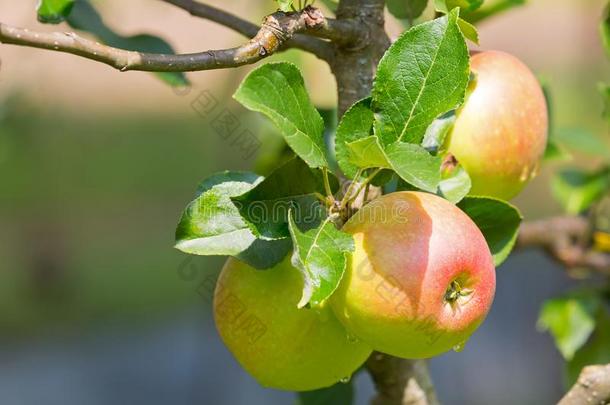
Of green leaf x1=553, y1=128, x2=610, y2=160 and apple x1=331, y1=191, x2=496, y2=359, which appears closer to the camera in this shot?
apple x1=331, y1=191, x2=496, y2=359

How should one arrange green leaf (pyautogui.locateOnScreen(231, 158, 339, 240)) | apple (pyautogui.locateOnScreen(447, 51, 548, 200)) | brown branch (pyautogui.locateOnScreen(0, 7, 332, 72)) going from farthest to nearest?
apple (pyautogui.locateOnScreen(447, 51, 548, 200)) < green leaf (pyautogui.locateOnScreen(231, 158, 339, 240)) < brown branch (pyautogui.locateOnScreen(0, 7, 332, 72))

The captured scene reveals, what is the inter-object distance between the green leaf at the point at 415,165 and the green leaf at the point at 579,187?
62cm

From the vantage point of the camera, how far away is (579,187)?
3.80 ft

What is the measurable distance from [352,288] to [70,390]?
2.74 metres

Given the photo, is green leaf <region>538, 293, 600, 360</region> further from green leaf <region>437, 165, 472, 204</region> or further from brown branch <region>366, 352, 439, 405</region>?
green leaf <region>437, 165, 472, 204</region>

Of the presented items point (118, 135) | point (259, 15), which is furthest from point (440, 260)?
point (118, 135)

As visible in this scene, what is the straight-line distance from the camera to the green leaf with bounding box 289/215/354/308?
0.55 metres

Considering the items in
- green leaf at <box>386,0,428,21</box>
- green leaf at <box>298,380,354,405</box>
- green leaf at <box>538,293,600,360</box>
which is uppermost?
green leaf at <box>386,0,428,21</box>

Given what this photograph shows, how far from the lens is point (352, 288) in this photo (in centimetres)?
59

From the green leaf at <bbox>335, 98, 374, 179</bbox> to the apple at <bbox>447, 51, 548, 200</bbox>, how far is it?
12 cm

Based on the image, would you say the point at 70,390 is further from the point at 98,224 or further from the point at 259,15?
the point at 259,15

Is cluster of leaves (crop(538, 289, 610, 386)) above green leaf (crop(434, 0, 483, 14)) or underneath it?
underneath

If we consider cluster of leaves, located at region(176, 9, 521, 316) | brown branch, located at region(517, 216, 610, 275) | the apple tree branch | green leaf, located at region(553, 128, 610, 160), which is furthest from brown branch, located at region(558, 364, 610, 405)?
green leaf, located at region(553, 128, 610, 160)

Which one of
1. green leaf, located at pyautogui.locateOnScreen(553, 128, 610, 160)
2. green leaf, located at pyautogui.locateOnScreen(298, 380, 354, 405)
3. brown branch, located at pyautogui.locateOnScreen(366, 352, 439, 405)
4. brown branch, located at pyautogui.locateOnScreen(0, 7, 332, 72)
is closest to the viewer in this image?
brown branch, located at pyautogui.locateOnScreen(0, 7, 332, 72)
